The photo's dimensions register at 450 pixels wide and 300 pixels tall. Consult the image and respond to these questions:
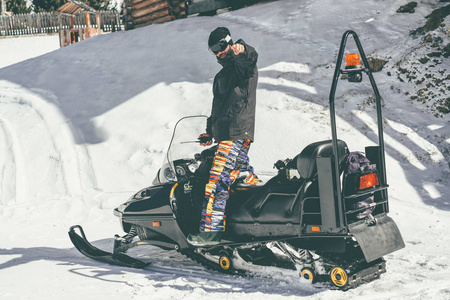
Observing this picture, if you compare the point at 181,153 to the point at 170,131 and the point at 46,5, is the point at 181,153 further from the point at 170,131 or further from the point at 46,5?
the point at 46,5

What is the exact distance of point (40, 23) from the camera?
80.5 feet

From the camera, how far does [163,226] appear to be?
427cm

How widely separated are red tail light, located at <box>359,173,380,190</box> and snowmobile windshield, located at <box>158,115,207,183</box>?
1321 mm

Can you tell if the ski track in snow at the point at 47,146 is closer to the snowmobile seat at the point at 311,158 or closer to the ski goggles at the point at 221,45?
the ski goggles at the point at 221,45

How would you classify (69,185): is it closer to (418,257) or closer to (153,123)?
(153,123)

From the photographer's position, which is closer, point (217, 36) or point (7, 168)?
point (217, 36)

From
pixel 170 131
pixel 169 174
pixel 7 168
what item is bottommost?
pixel 7 168

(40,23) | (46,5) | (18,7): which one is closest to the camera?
(40,23)

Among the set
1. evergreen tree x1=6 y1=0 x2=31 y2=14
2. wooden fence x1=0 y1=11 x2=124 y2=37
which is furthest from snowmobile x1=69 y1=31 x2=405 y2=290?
evergreen tree x1=6 y1=0 x2=31 y2=14

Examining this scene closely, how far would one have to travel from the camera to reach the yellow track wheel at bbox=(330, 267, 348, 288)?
3.44 meters

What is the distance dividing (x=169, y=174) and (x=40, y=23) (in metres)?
22.5

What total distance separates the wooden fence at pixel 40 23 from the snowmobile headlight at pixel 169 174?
20736 millimetres

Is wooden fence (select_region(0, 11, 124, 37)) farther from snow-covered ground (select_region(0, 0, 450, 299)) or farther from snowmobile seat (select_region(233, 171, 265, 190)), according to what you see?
snowmobile seat (select_region(233, 171, 265, 190))

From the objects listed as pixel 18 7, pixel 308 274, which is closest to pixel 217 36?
pixel 308 274
